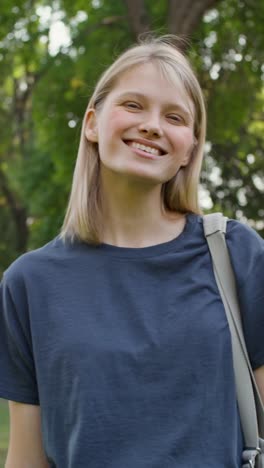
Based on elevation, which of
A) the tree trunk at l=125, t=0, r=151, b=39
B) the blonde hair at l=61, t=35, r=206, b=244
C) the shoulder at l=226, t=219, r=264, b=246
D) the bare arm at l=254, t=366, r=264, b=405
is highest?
the tree trunk at l=125, t=0, r=151, b=39

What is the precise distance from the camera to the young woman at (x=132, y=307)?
90.0 inches

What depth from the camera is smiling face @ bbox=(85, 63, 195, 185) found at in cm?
248

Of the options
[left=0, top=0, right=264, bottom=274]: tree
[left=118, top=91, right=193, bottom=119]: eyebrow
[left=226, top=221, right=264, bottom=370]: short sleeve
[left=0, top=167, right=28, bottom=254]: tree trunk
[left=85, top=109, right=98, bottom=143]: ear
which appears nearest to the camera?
[left=226, top=221, right=264, bottom=370]: short sleeve

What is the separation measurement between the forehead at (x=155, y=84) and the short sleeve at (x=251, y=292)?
39 centimetres

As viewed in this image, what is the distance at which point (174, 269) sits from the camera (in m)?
2.45

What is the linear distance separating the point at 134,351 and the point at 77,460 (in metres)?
0.28

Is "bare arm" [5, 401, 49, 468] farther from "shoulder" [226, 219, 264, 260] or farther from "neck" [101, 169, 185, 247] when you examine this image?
"shoulder" [226, 219, 264, 260]

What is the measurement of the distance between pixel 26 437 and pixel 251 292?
67 centimetres

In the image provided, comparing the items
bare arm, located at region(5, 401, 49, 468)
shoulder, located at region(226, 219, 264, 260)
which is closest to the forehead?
shoulder, located at region(226, 219, 264, 260)

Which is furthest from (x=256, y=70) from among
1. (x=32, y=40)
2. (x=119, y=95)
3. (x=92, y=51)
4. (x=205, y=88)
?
(x=119, y=95)

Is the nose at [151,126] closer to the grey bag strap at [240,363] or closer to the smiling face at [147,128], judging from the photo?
the smiling face at [147,128]

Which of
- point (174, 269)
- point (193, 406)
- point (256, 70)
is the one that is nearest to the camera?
point (193, 406)

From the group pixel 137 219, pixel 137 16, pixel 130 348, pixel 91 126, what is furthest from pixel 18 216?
pixel 130 348

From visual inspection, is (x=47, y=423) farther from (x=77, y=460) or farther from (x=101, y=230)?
(x=101, y=230)
